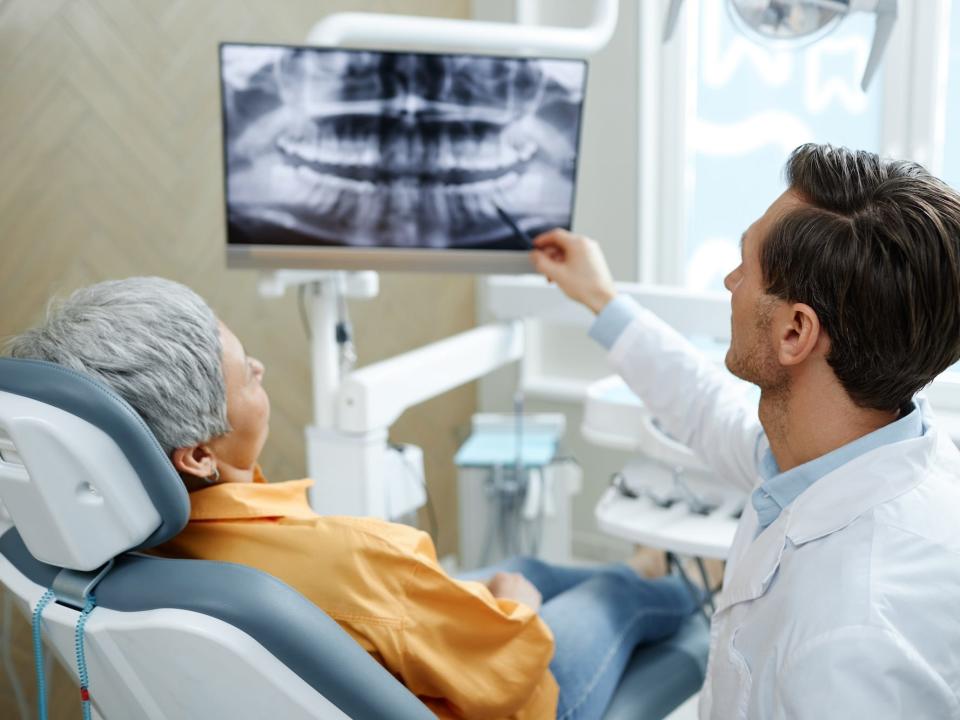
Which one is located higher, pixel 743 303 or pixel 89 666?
pixel 743 303

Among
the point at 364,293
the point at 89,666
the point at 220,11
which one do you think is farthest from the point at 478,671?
the point at 220,11

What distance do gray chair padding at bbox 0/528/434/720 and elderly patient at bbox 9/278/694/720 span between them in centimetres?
13

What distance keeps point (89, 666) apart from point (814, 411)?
831mm

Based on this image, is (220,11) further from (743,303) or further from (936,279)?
(936,279)

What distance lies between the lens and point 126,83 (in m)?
2.28

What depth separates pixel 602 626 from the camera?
1.63 metres

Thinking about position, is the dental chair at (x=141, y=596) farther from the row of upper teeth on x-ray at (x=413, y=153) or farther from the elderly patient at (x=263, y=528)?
the row of upper teeth on x-ray at (x=413, y=153)

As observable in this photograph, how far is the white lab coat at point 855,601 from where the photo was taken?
0.93m

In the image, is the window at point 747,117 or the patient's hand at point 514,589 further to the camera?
the window at point 747,117

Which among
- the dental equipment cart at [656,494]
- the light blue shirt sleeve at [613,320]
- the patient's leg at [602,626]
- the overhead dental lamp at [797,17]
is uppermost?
the overhead dental lamp at [797,17]

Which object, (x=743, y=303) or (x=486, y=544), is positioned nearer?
(x=743, y=303)

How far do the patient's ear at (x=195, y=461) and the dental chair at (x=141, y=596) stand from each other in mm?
130

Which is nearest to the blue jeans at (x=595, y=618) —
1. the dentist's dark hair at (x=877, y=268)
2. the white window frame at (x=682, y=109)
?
the dentist's dark hair at (x=877, y=268)

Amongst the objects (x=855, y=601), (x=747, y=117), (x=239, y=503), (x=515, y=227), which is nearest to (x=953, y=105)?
(x=747, y=117)
